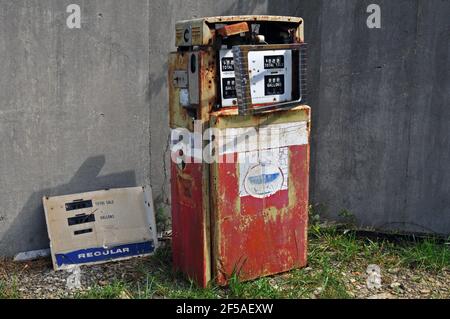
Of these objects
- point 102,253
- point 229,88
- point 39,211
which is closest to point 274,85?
point 229,88

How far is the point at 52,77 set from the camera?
13.1 ft

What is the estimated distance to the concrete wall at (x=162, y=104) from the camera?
3.97 metres

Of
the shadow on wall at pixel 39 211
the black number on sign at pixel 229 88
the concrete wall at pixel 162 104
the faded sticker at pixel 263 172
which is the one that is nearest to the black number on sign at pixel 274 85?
the black number on sign at pixel 229 88

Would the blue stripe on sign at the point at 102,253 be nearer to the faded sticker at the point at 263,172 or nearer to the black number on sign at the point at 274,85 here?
the faded sticker at the point at 263,172

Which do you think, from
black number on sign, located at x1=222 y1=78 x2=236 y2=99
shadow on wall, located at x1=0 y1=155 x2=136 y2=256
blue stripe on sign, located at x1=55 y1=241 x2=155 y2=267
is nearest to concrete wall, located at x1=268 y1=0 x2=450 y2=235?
black number on sign, located at x1=222 y1=78 x2=236 y2=99

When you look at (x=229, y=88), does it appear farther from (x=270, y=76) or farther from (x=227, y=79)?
(x=270, y=76)

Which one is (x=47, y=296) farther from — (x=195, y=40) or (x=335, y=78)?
(x=335, y=78)

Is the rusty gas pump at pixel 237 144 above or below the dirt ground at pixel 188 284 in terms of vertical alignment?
above

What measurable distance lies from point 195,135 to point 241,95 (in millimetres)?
415

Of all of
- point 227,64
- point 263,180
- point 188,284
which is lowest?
point 188,284

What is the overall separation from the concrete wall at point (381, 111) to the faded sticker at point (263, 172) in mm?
Answer: 1163

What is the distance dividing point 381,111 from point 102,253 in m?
2.58

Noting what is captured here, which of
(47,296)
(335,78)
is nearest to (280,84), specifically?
(335,78)

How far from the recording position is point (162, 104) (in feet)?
14.5
